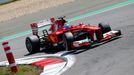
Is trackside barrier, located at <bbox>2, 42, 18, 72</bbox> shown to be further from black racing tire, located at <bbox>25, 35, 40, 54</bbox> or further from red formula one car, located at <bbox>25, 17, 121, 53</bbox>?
black racing tire, located at <bbox>25, 35, 40, 54</bbox>

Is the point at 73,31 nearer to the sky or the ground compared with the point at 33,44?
nearer to the sky

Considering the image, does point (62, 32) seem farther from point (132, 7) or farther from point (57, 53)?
point (132, 7)

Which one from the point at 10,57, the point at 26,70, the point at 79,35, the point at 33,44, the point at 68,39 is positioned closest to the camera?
the point at 10,57

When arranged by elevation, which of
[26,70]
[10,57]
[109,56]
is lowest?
[26,70]

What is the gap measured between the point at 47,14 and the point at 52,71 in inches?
632

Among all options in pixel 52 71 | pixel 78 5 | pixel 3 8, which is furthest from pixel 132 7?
pixel 3 8

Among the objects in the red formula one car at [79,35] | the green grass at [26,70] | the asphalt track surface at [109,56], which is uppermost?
the red formula one car at [79,35]

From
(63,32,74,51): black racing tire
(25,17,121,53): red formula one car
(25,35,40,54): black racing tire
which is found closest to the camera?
(63,32,74,51): black racing tire

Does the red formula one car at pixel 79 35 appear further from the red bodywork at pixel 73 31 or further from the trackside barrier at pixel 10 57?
the trackside barrier at pixel 10 57

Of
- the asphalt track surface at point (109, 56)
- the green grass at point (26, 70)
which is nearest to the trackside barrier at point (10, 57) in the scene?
the green grass at point (26, 70)

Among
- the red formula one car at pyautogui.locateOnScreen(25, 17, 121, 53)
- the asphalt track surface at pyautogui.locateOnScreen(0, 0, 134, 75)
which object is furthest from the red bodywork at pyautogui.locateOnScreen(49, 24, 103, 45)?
the asphalt track surface at pyautogui.locateOnScreen(0, 0, 134, 75)

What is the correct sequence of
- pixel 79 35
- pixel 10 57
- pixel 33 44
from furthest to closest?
1. pixel 33 44
2. pixel 79 35
3. pixel 10 57

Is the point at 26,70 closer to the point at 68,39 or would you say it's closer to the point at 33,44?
the point at 68,39

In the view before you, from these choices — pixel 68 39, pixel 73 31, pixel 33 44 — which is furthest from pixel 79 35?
pixel 33 44
